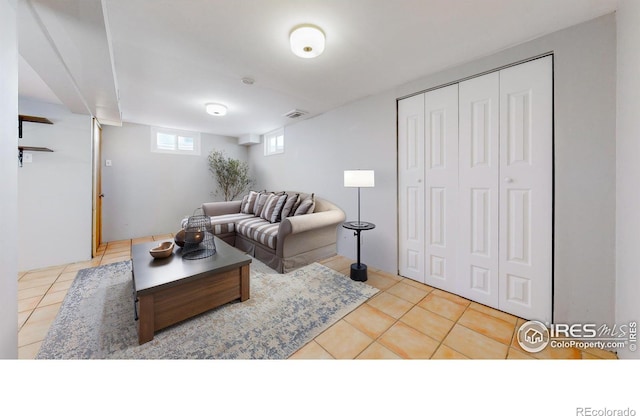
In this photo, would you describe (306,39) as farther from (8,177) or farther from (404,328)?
(404,328)

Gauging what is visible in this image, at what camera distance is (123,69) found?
2.12m

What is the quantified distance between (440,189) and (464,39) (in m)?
1.25

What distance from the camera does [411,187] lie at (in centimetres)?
242

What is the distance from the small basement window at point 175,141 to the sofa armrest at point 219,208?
4.94ft

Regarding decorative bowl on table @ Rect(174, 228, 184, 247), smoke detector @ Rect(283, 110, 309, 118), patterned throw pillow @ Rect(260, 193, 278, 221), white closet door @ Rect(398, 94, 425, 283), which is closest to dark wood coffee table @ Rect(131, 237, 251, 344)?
decorative bowl on table @ Rect(174, 228, 184, 247)

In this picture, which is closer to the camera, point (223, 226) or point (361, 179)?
point (361, 179)

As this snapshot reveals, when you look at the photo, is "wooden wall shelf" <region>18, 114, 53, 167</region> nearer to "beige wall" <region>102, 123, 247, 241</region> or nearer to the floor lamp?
"beige wall" <region>102, 123, 247, 241</region>

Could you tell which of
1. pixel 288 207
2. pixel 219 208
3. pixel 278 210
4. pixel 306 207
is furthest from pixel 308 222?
pixel 219 208

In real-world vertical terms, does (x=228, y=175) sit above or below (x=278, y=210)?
above

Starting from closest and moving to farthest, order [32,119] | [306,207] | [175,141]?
[32,119] → [306,207] → [175,141]


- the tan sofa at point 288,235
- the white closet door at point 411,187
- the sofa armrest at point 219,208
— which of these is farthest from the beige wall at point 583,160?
the sofa armrest at point 219,208

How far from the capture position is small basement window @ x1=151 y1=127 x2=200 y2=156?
434 cm

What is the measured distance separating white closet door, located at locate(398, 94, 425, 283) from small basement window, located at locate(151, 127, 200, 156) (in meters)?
4.42

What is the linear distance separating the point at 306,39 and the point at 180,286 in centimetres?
203
